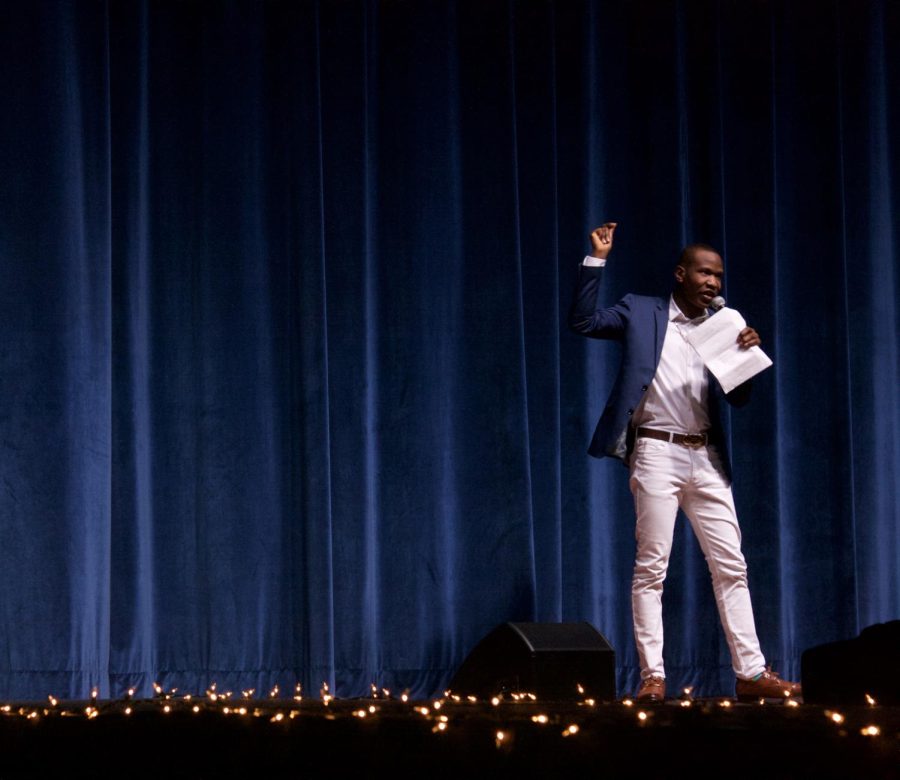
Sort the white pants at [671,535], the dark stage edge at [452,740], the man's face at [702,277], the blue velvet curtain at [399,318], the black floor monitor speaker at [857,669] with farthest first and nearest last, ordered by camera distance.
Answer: the blue velvet curtain at [399,318] < the man's face at [702,277] < the white pants at [671,535] < the black floor monitor speaker at [857,669] < the dark stage edge at [452,740]

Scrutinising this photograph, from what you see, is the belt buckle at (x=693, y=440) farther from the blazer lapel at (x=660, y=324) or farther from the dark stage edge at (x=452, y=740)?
the dark stage edge at (x=452, y=740)

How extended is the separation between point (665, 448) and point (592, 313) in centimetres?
49

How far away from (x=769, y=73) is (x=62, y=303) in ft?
10.0

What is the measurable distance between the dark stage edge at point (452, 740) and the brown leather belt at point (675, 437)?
1.02 metres

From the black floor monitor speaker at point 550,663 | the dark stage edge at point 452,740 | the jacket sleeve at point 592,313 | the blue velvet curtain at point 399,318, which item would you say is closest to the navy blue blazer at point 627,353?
the jacket sleeve at point 592,313

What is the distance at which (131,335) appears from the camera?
4.42m

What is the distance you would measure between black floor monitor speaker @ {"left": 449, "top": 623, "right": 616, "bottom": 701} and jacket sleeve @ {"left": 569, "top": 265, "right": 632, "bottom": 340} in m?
0.97

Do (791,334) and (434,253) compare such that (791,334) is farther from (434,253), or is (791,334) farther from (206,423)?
(206,423)

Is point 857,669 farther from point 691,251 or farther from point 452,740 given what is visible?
point 691,251

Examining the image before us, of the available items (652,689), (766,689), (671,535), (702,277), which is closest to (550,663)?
(652,689)

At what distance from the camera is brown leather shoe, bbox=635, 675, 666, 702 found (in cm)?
364

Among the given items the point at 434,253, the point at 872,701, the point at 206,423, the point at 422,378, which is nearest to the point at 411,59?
the point at 434,253

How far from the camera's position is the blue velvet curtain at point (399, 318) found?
4332 millimetres

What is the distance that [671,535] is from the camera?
3.77 m
